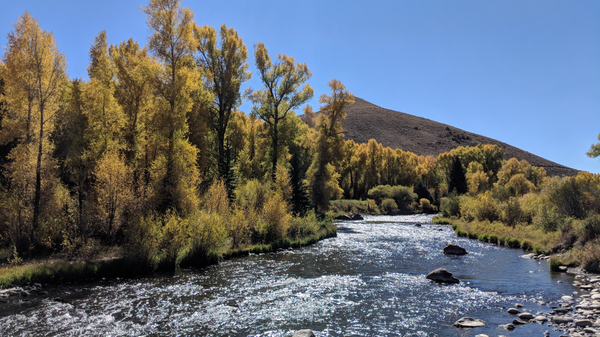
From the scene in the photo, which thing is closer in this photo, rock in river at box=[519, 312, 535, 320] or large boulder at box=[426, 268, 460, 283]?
rock in river at box=[519, 312, 535, 320]

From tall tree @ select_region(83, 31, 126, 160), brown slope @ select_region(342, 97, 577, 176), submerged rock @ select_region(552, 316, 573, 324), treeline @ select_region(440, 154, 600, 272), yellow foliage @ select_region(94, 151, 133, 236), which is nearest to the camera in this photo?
submerged rock @ select_region(552, 316, 573, 324)

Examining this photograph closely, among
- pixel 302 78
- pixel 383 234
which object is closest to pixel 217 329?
pixel 383 234

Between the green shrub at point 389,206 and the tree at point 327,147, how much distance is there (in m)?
23.4

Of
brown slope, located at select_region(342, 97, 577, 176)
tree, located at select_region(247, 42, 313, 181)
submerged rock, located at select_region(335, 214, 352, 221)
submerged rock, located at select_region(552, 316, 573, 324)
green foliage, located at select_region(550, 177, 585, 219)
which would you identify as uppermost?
brown slope, located at select_region(342, 97, 577, 176)

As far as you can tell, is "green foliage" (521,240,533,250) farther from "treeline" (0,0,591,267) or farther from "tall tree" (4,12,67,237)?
"tall tree" (4,12,67,237)

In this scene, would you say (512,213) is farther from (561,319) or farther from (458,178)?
(458,178)

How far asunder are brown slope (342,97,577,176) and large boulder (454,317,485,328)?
133080 mm

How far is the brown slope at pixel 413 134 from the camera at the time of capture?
14525 cm

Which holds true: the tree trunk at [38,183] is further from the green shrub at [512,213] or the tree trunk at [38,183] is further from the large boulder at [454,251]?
the green shrub at [512,213]

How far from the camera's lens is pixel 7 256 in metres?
17.0

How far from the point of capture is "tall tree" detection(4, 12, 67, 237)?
18.0 meters

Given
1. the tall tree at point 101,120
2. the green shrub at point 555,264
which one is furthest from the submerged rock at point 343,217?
the tall tree at point 101,120

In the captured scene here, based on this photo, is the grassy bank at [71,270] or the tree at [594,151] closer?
the grassy bank at [71,270]

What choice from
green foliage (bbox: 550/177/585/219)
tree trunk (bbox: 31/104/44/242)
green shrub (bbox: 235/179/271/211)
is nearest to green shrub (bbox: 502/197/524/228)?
green foliage (bbox: 550/177/585/219)
